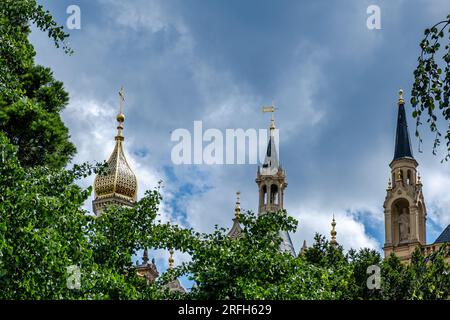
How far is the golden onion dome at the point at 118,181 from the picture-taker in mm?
58094

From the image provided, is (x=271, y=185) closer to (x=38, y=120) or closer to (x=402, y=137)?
(x=402, y=137)

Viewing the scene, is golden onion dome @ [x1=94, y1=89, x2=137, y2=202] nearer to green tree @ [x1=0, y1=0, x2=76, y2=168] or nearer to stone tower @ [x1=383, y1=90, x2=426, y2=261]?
stone tower @ [x1=383, y1=90, x2=426, y2=261]

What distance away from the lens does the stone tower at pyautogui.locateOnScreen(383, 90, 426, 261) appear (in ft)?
191

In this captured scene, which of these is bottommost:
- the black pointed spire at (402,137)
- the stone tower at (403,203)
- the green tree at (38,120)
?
the green tree at (38,120)

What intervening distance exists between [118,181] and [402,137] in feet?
66.0

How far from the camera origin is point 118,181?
5831cm

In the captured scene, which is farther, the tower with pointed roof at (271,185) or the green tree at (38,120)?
the tower with pointed roof at (271,185)

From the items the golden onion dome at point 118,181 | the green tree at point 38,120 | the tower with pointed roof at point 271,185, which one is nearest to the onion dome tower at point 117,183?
the golden onion dome at point 118,181

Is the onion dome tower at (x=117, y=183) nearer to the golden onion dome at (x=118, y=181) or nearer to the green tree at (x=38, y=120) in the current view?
the golden onion dome at (x=118, y=181)

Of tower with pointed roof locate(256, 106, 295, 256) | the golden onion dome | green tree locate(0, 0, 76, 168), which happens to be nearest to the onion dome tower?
the golden onion dome

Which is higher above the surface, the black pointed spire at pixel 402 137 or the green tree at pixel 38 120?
the black pointed spire at pixel 402 137

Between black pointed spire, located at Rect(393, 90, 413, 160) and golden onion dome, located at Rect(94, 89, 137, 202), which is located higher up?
black pointed spire, located at Rect(393, 90, 413, 160)
